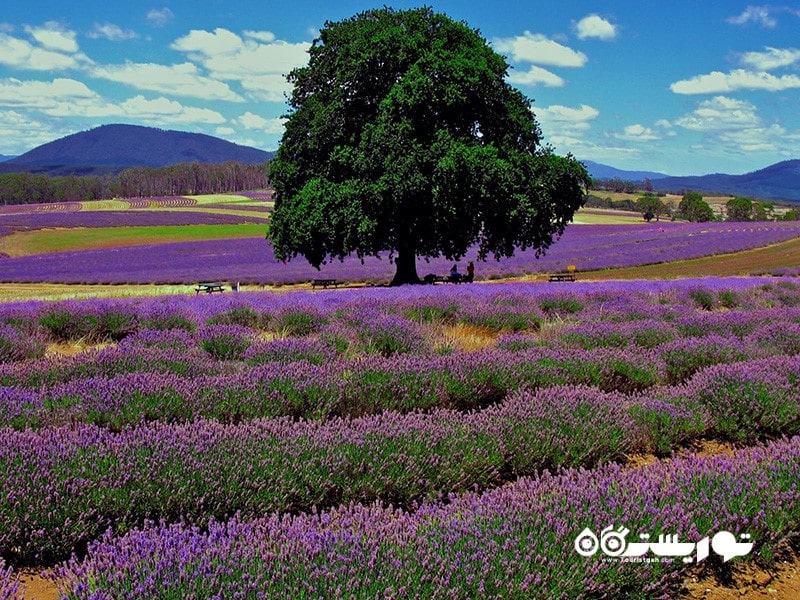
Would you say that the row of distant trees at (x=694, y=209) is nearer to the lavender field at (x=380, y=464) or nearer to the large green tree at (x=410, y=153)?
the large green tree at (x=410, y=153)

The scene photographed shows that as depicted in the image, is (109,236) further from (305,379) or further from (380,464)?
(380,464)

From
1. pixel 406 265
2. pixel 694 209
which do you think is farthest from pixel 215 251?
pixel 694 209

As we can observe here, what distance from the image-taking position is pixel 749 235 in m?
47.8

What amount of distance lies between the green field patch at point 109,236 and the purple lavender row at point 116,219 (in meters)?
3.25

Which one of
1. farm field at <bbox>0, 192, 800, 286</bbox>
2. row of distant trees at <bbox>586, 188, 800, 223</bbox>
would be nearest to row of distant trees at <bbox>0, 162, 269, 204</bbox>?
farm field at <bbox>0, 192, 800, 286</bbox>

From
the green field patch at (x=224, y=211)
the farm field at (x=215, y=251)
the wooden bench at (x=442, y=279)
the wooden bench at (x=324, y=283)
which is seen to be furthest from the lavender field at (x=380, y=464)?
the green field patch at (x=224, y=211)

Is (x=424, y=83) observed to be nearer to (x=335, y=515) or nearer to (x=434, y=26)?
(x=434, y=26)

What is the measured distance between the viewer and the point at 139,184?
13375 cm

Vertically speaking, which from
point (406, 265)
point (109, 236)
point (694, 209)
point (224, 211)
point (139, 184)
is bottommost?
point (109, 236)

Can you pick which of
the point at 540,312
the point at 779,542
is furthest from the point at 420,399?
the point at 540,312

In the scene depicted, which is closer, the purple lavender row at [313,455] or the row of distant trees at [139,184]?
the purple lavender row at [313,455]

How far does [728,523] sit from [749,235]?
51.2m

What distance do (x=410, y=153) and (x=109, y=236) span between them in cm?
4737

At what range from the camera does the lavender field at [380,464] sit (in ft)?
7.39
